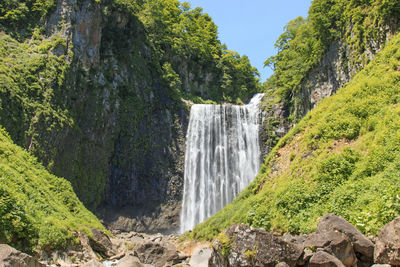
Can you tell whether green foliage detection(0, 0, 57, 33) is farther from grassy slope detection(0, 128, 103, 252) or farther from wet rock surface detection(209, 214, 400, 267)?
wet rock surface detection(209, 214, 400, 267)

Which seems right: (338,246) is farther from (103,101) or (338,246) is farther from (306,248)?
(103,101)

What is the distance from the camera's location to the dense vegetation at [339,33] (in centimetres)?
1873

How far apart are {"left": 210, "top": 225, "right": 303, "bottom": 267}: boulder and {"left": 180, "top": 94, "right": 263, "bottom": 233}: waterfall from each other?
21216mm

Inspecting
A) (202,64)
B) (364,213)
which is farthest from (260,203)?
(202,64)

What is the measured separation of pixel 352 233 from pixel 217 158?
79.2 ft

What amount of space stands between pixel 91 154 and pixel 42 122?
6.13 m

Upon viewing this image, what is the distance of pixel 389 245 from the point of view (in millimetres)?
6023

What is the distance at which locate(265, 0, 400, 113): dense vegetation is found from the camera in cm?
1873

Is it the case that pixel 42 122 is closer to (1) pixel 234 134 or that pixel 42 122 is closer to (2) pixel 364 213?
(1) pixel 234 134

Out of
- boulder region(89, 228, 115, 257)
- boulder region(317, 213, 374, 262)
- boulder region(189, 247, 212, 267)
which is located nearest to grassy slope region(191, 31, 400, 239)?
boulder region(317, 213, 374, 262)

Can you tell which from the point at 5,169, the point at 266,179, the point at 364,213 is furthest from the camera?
the point at 266,179

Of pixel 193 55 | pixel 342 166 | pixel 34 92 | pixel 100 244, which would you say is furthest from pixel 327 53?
pixel 34 92

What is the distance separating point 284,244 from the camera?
7.11m

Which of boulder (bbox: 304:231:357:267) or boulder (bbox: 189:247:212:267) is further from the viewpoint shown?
boulder (bbox: 189:247:212:267)
